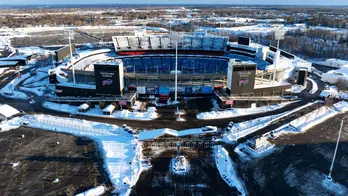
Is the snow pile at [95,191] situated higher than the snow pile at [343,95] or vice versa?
the snow pile at [343,95]

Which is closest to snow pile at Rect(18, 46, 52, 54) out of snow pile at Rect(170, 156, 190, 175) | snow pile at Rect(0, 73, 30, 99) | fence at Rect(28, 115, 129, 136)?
snow pile at Rect(0, 73, 30, 99)

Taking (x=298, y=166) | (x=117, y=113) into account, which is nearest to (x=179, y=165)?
(x=298, y=166)

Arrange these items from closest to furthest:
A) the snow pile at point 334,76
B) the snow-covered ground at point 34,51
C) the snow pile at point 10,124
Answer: the snow pile at point 10,124 → the snow pile at point 334,76 → the snow-covered ground at point 34,51

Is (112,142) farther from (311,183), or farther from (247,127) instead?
(311,183)

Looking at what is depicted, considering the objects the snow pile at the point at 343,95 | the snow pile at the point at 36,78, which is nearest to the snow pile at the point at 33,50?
the snow pile at the point at 36,78

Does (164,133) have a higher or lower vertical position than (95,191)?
higher

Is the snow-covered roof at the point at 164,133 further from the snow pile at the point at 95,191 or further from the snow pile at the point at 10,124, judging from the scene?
the snow pile at the point at 10,124
